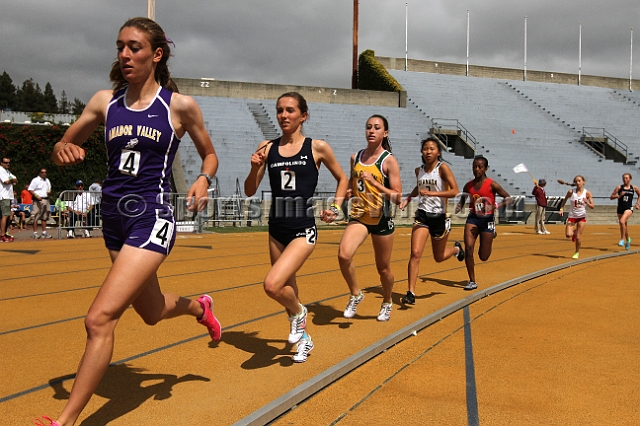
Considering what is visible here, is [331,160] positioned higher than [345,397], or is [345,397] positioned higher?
[331,160]

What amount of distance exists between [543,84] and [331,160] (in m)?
48.3

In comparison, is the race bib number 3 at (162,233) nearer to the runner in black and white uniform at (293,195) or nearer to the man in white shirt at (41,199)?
the runner in black and white uniform at (293,195)

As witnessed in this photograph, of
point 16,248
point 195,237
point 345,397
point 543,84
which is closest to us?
point 345,397

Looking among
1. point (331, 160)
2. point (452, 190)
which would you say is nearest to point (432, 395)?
point (331, 160)

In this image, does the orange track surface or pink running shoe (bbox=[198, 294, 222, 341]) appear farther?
pink running shoe (bbox=[198, 294, 222, 341])

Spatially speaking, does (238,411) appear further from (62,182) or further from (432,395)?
(62,182)

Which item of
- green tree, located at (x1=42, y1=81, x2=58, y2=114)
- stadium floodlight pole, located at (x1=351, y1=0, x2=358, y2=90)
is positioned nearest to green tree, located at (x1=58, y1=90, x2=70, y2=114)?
green tree, located at (x1=42, y1=81, x2=58, y2=114)

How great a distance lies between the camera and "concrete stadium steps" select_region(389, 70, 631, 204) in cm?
3338

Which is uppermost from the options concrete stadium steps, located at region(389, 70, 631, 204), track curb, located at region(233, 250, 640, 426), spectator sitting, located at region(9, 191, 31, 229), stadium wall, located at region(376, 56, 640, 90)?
stadium wall, located at region(376, 56, 640, 90)

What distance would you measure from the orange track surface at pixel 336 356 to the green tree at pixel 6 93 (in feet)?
396

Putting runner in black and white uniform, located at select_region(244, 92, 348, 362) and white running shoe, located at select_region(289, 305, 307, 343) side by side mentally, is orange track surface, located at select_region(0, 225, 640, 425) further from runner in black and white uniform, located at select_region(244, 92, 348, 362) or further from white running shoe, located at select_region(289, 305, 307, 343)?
runner in black and white uniform, located at select_region(244, 92, 348, 362)

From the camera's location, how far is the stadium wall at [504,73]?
4878 cm

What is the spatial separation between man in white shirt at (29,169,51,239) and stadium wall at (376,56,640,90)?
117ft

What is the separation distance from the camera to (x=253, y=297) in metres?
8.08
